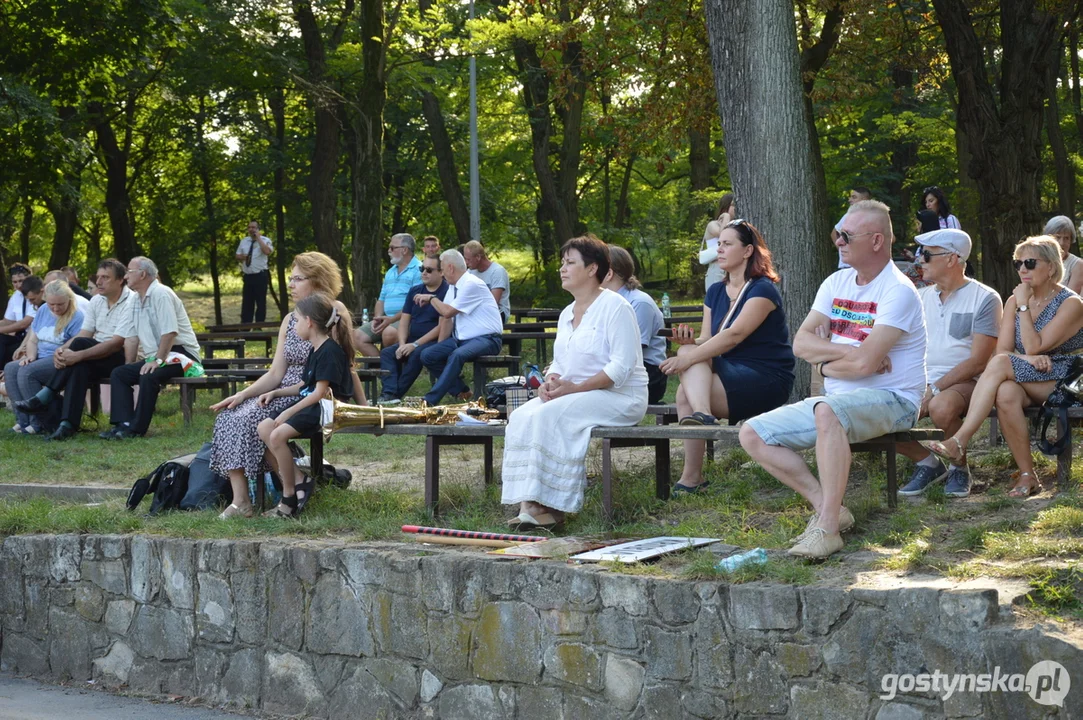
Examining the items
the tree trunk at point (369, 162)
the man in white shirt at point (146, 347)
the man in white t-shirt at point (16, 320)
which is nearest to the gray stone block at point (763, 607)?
the man in white shirt at point (146, 347)

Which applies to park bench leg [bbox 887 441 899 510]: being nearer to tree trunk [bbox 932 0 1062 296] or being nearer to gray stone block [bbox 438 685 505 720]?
gray stone block [bbox 438 685 505 720]

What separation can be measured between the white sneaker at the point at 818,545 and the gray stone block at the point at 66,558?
4356 mm

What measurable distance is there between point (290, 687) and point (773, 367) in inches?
120

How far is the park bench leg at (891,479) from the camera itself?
5.92 metres

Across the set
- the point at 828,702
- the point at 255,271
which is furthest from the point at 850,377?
the point at 255,271

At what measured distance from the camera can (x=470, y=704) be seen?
5.78m

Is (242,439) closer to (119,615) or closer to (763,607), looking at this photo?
(119,615)

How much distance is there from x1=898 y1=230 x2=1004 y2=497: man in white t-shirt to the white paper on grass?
5.64 ft

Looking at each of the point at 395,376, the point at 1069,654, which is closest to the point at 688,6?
the point at 395,376

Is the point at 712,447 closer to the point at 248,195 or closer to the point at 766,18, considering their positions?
the point at 766,18

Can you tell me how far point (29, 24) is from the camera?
734 inches

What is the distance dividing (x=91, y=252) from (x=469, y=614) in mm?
35097

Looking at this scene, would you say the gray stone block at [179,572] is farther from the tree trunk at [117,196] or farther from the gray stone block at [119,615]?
the tree trunk at [117,196]

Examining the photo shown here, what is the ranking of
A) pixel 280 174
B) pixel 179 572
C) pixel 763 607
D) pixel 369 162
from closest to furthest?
pixel 763 607 → pixel 179 572 → pixel 369 162 → pixel 280 174
